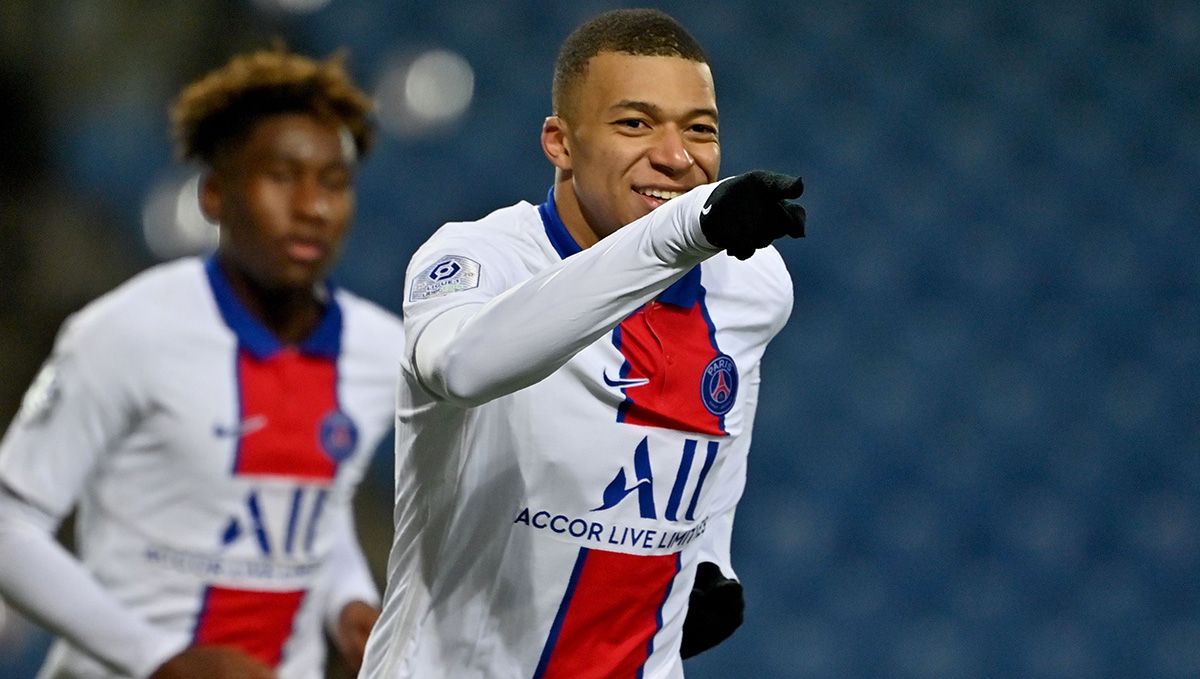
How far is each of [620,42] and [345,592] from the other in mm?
1207

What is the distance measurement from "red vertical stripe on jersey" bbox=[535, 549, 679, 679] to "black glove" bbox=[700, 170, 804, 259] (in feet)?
1.38

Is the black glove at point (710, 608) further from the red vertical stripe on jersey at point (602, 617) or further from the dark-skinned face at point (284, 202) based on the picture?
the dark-skinned face at point (284, 202)

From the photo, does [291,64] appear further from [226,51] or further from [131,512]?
[226,51]

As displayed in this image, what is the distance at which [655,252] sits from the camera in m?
1.25

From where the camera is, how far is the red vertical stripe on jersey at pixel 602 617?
4.99 ft

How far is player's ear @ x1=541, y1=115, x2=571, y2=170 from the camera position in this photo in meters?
1.56

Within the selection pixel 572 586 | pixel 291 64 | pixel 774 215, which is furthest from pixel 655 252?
pixel 291 64

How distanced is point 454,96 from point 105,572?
7.79ft

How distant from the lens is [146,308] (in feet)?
7.91

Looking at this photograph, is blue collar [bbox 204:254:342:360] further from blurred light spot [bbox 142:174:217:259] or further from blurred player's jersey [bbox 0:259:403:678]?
blurred light spot [bbox 142:174:217:259]

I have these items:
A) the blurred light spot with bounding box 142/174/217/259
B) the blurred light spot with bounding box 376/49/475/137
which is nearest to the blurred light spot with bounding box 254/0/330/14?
the blurred light spot with bounding box 376/49/475/137

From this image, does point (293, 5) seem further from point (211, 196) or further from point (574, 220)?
point (574, 220)

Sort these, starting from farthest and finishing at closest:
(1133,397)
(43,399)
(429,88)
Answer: (429,88), (1133,397), (43,399)

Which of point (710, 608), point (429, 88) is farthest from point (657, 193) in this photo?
point (429, 88)
